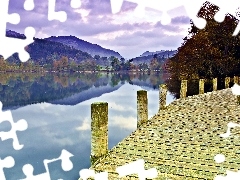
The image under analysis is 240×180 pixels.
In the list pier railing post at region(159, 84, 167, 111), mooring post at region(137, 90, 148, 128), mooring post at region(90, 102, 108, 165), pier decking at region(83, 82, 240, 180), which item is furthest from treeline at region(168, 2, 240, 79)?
mooring post at region(90, 102, 108, 165)

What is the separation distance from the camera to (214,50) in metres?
28.7

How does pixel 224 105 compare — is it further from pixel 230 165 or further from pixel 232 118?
pixel 230 165

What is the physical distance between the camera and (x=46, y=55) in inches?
7677

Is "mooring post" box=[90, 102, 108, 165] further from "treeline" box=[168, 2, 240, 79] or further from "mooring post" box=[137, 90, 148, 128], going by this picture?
"treeline" box=[168, 2, 240, 79]

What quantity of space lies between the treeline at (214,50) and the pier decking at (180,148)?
1859 cm

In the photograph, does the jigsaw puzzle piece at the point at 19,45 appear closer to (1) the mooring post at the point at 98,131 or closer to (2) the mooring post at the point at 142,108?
(1) the mooring post at the point at 98,131

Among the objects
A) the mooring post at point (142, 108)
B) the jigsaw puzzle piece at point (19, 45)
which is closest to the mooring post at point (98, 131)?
the jigsaw puzzle piece at point (19, 45)

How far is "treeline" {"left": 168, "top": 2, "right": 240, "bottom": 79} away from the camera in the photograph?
28375 mm

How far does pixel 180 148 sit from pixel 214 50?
23.4 m

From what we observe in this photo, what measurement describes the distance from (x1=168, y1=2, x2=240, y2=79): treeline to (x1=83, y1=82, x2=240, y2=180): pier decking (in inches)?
732

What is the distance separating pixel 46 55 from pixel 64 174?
612 feet

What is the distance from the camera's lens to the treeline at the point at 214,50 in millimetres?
28375

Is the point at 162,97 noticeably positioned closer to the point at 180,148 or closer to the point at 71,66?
the point at 180,148

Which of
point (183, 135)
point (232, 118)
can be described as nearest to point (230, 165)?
point (183, 135)
